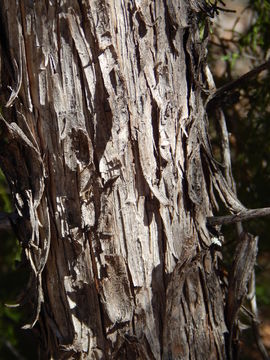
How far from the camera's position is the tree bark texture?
1.56 m

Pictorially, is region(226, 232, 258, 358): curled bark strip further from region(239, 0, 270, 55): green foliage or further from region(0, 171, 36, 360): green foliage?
region(0, 171, 36, 360): green foliage

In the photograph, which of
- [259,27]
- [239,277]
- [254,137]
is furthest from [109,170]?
[259,27]

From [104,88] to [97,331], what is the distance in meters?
0.75

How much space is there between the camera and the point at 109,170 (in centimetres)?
159

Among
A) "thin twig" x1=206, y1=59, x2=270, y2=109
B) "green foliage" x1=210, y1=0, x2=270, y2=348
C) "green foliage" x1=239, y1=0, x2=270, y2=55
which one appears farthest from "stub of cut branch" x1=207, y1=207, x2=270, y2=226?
"green foliage" x1=239, y1=0, x2=270, y2=55

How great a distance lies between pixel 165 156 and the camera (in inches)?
64.4

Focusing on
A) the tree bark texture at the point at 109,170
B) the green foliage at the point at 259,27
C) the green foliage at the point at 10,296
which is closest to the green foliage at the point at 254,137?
the green foliage at the point at 259,27

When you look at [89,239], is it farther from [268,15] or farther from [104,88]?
[268,15]

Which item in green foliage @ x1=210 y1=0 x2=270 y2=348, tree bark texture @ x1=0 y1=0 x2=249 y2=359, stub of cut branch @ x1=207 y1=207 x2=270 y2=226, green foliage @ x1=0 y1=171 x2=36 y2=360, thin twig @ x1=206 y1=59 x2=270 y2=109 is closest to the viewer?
tree bark texture @ x1=0 y1=0 x2=249 y2=359

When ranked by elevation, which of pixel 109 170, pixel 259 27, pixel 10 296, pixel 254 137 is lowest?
pixel 10 296

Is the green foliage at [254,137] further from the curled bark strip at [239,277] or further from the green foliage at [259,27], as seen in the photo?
the curled bark strip at [239,277]

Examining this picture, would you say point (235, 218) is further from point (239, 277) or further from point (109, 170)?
point (109, 170)

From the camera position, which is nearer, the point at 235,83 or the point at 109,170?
the point at 109,170

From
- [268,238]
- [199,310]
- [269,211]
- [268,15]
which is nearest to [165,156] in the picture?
[269,211]
